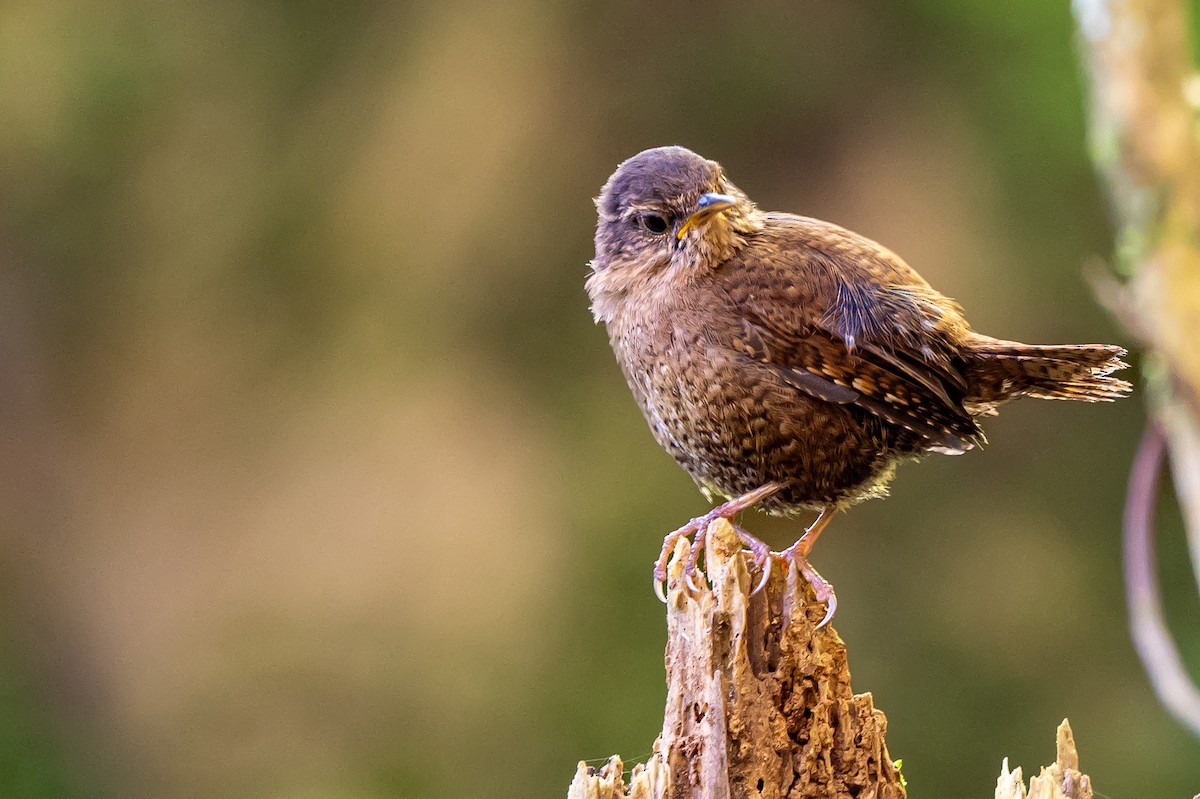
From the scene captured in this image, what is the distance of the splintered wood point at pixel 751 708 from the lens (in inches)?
86.2

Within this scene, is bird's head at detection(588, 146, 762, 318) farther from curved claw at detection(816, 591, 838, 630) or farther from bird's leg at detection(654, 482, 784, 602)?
curved claw at detection(816, 591, 838, 630)

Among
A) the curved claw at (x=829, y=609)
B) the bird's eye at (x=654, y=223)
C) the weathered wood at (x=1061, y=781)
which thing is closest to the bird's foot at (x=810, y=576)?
the curved claw at (x=829, y=609)

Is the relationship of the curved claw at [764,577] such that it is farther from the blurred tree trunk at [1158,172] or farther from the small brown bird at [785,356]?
the blurred tree trunk at [1158,172]

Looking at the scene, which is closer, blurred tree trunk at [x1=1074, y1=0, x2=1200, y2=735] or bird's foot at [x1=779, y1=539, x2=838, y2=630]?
bird's foot at [x1=779, y1=539, x2=838, y2=630]

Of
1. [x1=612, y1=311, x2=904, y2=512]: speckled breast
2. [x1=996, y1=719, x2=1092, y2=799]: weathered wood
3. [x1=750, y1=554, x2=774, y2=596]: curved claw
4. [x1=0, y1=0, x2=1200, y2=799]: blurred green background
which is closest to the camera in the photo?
[x1=996, y1=719, x2=1092, y2=799]: weathered wood

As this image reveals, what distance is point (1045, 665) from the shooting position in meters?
5.82

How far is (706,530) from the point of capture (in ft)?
7.71

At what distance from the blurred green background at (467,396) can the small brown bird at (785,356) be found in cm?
314

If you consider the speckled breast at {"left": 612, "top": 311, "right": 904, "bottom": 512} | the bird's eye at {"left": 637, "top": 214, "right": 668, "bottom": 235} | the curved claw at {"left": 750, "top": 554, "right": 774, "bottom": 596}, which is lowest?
the curved claw at {"left": 750, "top": 554, "right": 774, "bottom": 596}

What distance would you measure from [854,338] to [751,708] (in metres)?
0.69

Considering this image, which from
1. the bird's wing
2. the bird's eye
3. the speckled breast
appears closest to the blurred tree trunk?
the bird's wing

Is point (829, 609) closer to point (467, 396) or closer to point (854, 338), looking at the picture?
point (854, 338)

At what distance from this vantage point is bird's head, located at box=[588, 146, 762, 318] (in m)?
2.51

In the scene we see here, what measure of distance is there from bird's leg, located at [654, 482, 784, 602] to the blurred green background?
3196 mm
